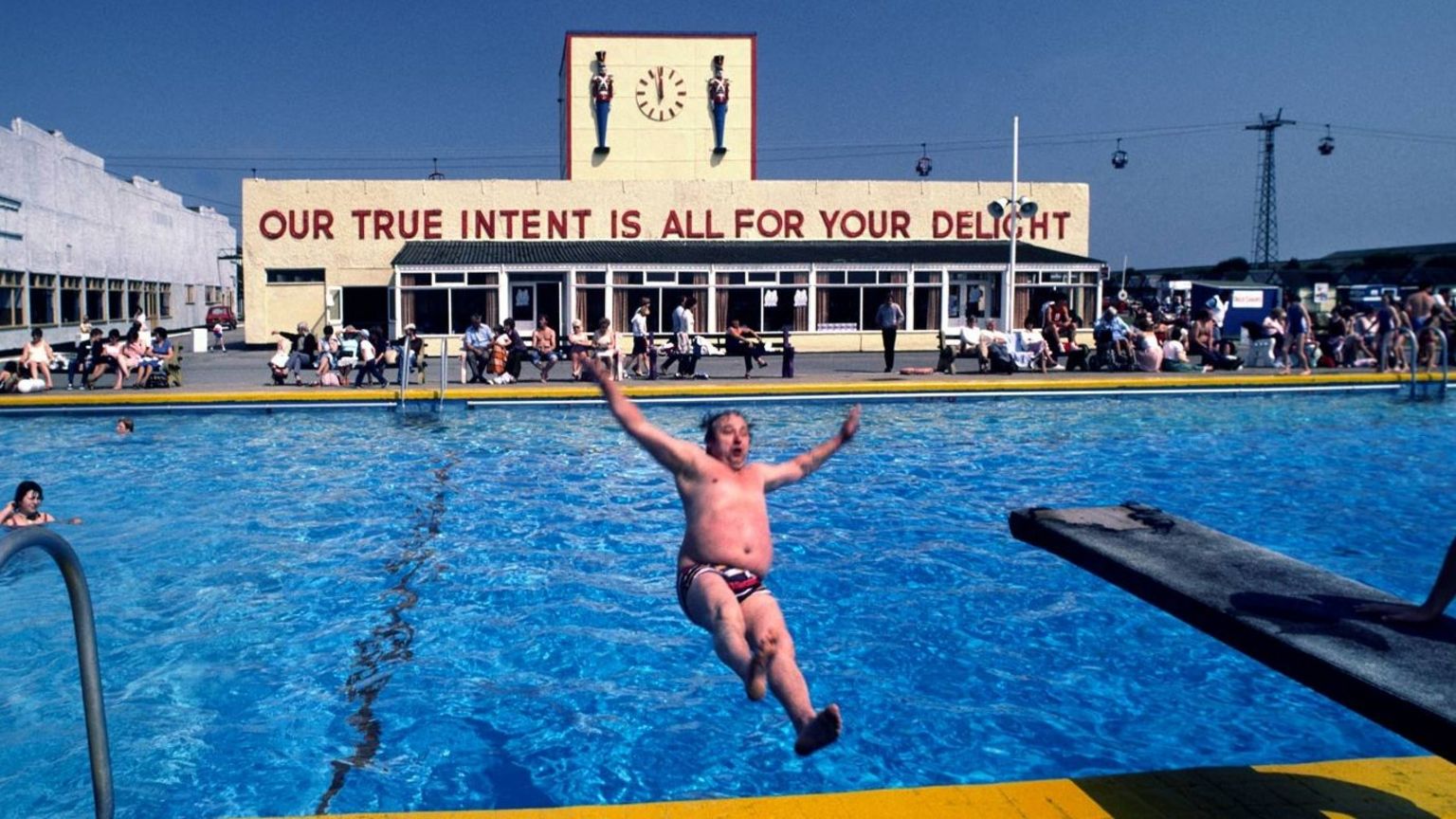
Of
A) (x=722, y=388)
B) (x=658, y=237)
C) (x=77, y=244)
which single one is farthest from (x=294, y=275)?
(x=722, y=388)

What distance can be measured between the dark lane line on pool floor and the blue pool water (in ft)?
0.09

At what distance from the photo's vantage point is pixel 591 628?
7.48 metres

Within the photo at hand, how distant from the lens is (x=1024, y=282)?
30797 millimetres

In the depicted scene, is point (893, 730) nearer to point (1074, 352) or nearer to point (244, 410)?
point (244, 410)

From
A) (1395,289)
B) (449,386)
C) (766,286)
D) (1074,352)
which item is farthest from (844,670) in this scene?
(1395,289)

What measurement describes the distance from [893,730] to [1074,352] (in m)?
17.0

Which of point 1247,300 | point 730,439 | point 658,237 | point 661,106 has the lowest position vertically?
point 730,439

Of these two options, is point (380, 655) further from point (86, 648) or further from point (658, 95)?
point (658, 95)

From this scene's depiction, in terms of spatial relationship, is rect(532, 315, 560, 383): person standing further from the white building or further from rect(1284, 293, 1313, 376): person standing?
the white building

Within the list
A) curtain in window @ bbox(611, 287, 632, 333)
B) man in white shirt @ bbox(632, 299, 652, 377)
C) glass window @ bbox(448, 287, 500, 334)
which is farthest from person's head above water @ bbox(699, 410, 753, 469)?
glass window @ bbox(448, 287, 500, 334)

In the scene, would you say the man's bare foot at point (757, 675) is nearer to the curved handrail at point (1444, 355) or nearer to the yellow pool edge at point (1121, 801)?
the yellow pool edge at point (1121, 801)

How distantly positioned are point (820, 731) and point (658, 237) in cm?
2906

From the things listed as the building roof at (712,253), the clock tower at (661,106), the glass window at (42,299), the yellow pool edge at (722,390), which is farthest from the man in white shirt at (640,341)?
the glass window at (42,299)

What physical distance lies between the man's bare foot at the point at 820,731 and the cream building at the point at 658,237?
84.4 feet
